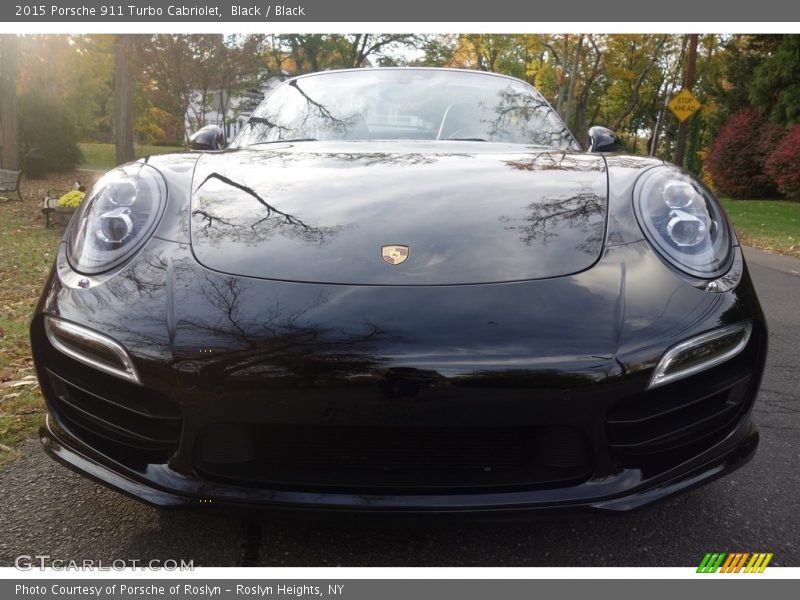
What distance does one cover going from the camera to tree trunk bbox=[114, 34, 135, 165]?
605 inches

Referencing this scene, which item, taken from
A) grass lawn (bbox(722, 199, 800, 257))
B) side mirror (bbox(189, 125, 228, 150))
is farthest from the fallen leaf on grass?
grass lawn (bbox(722, 199, 800, 257))

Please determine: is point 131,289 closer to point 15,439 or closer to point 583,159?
point 15,439

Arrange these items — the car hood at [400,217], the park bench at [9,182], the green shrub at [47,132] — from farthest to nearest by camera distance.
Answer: the green shrub at [47,132], the park bench at [9,182], the car hood at [400,217]

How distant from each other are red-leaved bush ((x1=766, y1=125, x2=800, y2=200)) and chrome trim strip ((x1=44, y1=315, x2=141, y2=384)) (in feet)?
63.0

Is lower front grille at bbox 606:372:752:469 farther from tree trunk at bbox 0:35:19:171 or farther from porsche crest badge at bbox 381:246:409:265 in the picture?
tree trunk at bbox 0:35:19:171

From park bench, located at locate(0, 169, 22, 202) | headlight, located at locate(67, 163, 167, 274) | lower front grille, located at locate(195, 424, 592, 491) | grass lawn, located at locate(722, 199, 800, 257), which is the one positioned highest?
headlight, located at locate(67, 163, 167, 274)

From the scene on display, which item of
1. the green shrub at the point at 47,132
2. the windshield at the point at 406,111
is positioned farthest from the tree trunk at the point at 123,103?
the windshield at the point at 406,111

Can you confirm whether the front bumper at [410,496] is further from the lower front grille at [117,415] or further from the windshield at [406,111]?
the windshield at [406,111]

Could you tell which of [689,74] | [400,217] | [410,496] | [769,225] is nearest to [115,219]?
[400,217]

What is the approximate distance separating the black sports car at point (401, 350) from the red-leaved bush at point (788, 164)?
59.5 ft

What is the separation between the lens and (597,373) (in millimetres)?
1418

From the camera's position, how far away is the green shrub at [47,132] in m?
17.9

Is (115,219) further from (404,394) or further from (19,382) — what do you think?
(19,382)

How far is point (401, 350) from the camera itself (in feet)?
4.64
